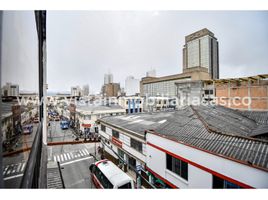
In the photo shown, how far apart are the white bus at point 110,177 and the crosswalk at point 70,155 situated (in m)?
3.43

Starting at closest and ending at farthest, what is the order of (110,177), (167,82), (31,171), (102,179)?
(31,171), (110,177), (102,179), (167,82)

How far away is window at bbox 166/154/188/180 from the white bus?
1231mm

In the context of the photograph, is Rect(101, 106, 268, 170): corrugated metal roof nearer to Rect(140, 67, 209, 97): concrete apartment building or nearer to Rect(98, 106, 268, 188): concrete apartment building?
Rect(98, 106, 268, 188): concrete apartment building

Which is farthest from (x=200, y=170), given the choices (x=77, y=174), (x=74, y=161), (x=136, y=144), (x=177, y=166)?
(x=74, y=161)

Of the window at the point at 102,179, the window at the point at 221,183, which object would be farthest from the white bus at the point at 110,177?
the window at the point at 221,183

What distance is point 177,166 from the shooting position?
319 centimetres

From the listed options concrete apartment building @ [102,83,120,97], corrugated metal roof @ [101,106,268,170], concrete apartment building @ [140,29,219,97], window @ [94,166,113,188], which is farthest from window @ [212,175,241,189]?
concrete apartment building @ [102,83,120,97]

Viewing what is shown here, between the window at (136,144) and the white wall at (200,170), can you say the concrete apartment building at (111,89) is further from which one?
the white wall at (200,170)

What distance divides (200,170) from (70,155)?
24.7 ft

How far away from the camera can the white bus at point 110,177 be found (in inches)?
147

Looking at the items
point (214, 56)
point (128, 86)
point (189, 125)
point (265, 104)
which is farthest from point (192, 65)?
point (189, 125)

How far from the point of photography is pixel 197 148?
2.69m

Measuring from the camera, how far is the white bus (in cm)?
375

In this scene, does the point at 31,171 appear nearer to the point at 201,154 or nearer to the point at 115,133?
the point at 201,154
